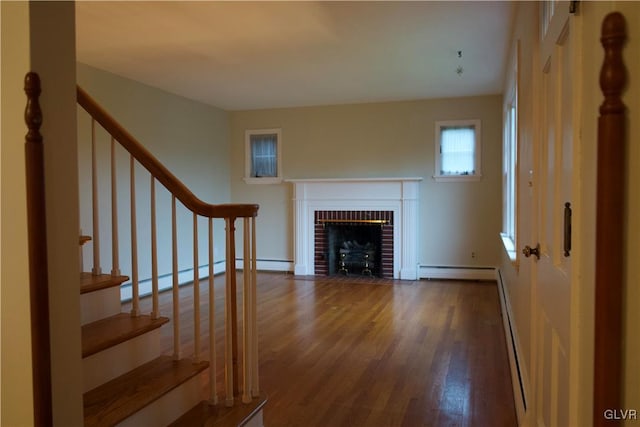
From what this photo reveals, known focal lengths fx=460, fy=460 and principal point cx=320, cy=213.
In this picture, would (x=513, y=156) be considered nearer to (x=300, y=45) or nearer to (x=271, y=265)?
(x=300, y=45)

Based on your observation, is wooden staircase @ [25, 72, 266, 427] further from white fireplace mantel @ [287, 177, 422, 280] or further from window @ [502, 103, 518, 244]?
white fireplace mantel @ [287, 177, 422, 280]

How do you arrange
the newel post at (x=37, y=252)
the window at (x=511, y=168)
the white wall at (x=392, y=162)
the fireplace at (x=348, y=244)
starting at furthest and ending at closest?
the fireplace at (x=348, y=244) → the white wall at (x=392, y=162) → the window at (x=511, y=168) → the newel post at (x=37, y=252)

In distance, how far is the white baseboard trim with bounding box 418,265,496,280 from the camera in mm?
6297

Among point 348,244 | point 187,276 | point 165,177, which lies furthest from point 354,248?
point 165,177

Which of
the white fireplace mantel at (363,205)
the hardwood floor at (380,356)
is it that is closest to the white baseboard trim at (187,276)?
the hardwood floor at (380,356)

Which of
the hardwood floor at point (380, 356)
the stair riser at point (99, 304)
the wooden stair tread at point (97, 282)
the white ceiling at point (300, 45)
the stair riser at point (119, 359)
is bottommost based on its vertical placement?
the hardwood floor at point (380, 356)

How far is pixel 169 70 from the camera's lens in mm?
4887

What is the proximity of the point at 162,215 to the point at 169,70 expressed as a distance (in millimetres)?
1852

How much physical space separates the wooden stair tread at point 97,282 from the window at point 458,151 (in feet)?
16.5

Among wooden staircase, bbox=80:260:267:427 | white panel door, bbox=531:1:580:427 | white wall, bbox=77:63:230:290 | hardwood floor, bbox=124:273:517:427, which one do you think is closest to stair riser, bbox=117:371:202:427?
wooden staircase, bbox=80:260:267:427

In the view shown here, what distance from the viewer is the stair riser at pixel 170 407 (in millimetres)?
1798

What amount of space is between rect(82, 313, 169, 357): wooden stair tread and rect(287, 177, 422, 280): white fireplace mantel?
4684mm

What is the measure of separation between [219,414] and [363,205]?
4813mm

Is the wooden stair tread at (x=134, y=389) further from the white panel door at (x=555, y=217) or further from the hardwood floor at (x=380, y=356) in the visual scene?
the white panel door at (x=555, y=217)
